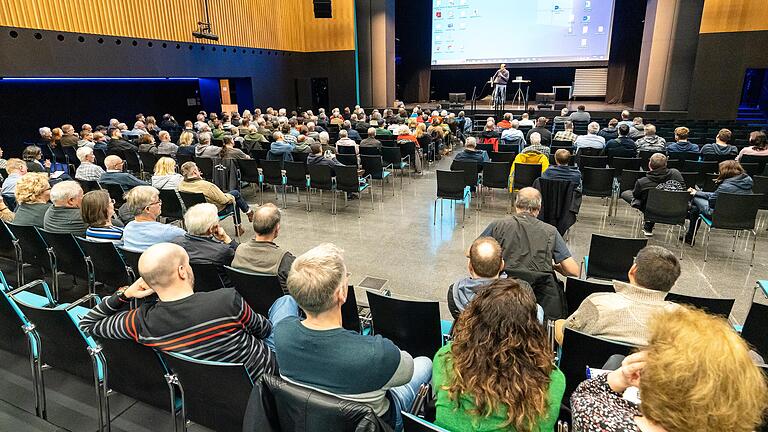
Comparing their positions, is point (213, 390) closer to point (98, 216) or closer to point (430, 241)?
point (98, 216)

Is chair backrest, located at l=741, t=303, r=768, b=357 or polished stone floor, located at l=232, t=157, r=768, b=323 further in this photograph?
polished stone floor, located at l=232, t=157, r=768, b=323

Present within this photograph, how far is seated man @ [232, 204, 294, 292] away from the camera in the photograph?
3002mm

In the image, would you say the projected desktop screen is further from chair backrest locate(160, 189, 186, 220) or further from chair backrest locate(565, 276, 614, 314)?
chair backrest locate(565, 276, 614, 314)

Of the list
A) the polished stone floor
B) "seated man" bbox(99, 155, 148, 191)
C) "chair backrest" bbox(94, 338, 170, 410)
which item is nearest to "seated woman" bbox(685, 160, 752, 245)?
the polished stone floor

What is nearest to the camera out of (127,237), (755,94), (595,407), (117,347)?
(595,407)

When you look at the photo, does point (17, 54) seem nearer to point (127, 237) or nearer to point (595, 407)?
point (127, 237)

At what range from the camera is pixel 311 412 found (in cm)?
144

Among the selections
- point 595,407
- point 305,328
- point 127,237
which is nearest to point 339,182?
point 127,237

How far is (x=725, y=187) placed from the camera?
5.00 metres

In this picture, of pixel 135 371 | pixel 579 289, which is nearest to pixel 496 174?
pixel 579 289

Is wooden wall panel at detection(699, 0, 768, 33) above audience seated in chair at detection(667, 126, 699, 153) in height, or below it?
above

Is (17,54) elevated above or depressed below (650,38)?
below

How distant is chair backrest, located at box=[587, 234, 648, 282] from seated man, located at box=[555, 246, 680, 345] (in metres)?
1.41

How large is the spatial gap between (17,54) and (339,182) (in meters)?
7.95
